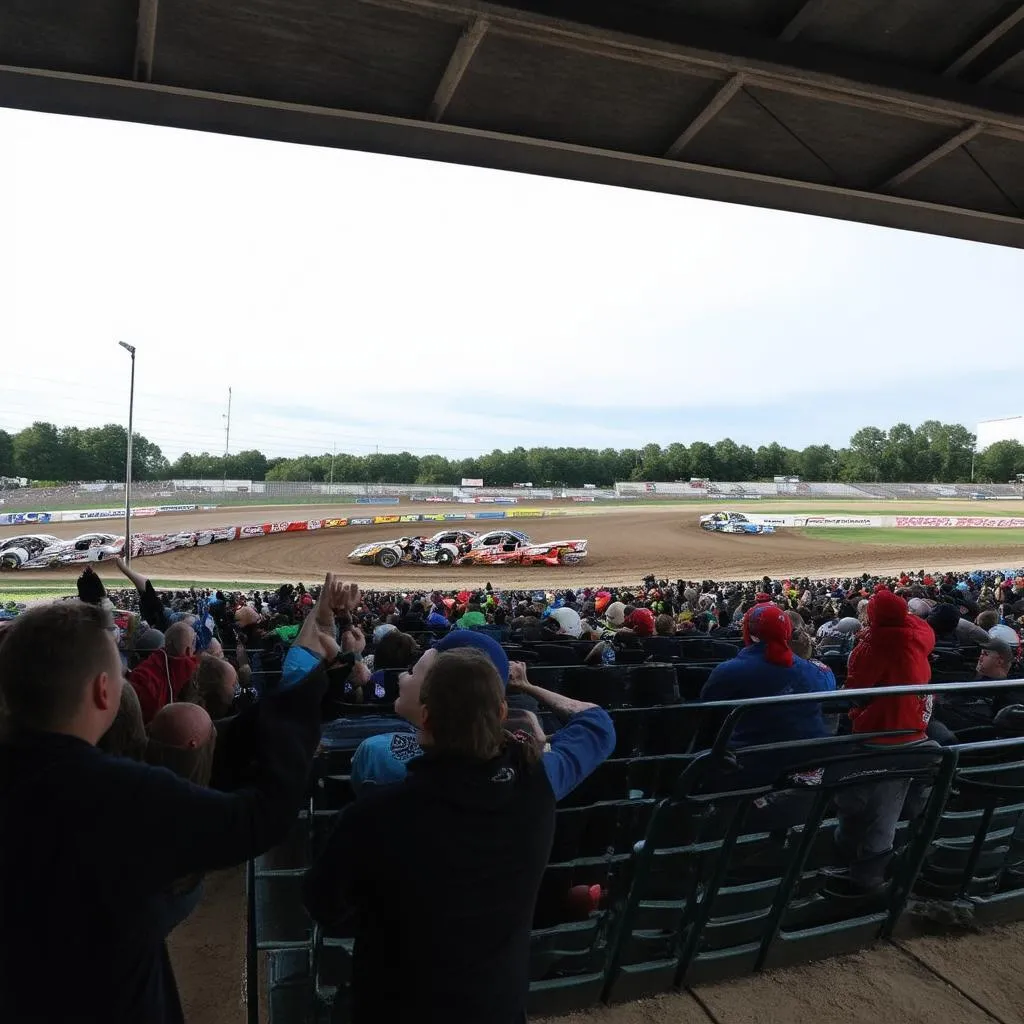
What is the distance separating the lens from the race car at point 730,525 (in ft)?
138

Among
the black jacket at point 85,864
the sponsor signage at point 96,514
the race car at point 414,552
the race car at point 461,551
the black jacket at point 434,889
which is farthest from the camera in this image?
the sponsor signage at point 96,514

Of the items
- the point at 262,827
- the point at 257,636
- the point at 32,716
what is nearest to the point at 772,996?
the point at 262,827

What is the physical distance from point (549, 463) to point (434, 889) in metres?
71.0

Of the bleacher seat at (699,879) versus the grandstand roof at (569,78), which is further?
the grandstand roof at (569,78)

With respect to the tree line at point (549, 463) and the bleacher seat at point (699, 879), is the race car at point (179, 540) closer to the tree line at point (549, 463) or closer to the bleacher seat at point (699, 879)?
the tree line at point (549, 463)

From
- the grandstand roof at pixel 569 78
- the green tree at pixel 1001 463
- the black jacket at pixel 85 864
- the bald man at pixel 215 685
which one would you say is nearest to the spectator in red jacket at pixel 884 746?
the black jacket at pixel 85 864

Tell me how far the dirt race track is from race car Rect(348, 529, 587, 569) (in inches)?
21.1

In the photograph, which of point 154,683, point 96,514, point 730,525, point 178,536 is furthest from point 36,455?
point 154,683

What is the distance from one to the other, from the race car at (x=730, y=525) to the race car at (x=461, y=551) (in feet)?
43.8

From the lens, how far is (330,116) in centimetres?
502

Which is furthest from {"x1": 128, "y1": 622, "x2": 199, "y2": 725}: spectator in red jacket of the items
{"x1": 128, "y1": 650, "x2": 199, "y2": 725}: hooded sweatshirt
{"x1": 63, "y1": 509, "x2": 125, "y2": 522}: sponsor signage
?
{"x1": 63, "y1": 509, "x2": 125, "y2": 522}: sponsor signage

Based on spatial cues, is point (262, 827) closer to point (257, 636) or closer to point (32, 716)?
point (32, 716)

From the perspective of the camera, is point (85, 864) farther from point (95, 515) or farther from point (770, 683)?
point (95, 515)

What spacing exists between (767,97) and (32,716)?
5.58 metres
